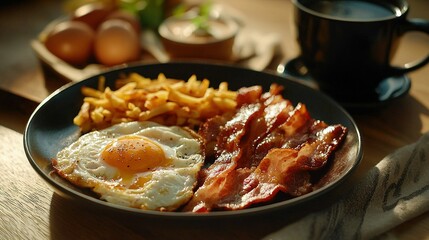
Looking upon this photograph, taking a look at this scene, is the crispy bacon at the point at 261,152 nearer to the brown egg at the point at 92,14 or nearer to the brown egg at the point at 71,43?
the brown egg at the point at 71,43

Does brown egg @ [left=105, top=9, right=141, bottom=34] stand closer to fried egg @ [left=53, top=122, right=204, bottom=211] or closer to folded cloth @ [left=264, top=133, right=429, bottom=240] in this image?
fried egg @ [left=53, top=122, right=204, bottom=211]

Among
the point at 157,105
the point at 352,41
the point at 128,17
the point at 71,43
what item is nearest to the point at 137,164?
the point at 157,105

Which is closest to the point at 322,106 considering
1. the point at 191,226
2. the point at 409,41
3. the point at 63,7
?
the point at 191,226

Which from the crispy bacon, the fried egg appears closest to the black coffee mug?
the crispy bacon

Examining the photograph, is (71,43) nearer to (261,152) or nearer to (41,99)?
(41,99)

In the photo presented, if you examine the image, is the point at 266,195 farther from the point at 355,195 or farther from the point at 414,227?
the point at 414,227

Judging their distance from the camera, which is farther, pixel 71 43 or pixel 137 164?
pixel 71 43

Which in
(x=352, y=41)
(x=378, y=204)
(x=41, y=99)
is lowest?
(x=41, y=99)
